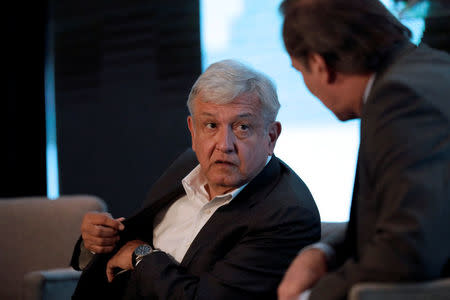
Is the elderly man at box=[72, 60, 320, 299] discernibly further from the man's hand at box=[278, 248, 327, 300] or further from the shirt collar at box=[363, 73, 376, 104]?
the shirt collar at box=[363, 73, 376, 104]

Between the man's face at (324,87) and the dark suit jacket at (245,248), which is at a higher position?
the man's face at (324,87)

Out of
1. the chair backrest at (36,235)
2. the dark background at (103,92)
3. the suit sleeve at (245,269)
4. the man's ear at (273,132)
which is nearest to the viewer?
the suit sleeve at (245,269)

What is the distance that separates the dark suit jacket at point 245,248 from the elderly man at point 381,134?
315mm

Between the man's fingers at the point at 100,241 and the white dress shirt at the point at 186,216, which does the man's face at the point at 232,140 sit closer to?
the white dress shirt at the point at 186,216

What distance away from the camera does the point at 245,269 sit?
162 cm

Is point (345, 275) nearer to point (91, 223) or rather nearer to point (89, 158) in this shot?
point (91, 223)

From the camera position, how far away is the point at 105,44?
13.0 feet

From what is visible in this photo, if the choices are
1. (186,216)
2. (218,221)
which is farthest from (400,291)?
(186,216)

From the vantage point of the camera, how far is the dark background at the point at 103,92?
373 centimetres

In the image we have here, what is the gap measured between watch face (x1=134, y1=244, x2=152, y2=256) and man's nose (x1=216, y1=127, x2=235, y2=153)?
0.45 m

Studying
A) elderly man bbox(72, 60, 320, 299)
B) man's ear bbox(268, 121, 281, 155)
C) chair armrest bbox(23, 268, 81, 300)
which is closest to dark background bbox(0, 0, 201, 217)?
chair armrest bbox(23, 268, 81, 300)

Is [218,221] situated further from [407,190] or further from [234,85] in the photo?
[407,190]

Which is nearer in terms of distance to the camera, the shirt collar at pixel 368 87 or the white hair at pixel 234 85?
the shirt collar at pixel 368 87

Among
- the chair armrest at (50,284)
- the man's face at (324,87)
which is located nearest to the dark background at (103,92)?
the chair armrest at (50,284)
